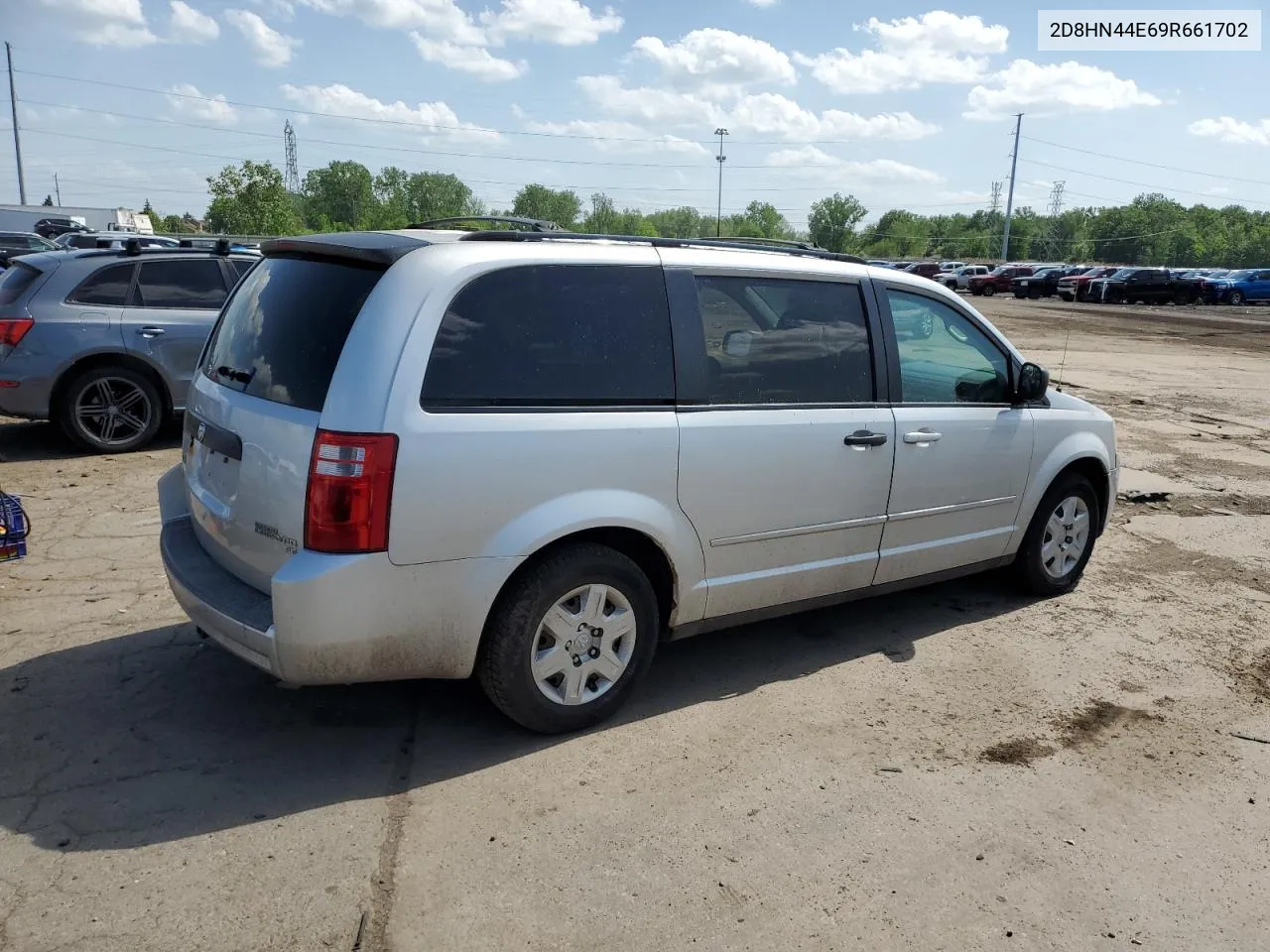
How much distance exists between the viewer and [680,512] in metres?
3.96

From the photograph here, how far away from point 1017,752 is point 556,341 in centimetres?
239

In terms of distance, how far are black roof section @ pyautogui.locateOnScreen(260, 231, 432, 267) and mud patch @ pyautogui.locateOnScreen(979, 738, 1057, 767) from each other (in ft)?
9.41

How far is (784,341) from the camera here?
4.39 meters

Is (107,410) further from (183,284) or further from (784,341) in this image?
(784,341)

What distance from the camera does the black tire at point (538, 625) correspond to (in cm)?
361

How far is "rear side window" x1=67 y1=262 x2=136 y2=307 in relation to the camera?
8.51m

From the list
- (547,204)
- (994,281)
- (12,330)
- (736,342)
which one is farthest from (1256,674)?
(547,204)

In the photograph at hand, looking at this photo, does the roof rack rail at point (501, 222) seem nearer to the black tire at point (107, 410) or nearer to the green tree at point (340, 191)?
the black tire at point (107, 410)

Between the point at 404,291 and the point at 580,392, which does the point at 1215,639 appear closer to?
the point at 580,392

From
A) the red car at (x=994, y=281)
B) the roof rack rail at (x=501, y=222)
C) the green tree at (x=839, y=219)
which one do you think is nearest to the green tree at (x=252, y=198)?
the red car at (x=994, y=281)

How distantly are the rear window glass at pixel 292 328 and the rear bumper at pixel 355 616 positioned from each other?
0.61 metres

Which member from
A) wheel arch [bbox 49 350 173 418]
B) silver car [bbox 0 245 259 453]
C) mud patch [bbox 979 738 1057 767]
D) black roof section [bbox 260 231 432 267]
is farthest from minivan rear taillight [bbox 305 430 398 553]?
wheel arch [bbox 49 350 173 418]

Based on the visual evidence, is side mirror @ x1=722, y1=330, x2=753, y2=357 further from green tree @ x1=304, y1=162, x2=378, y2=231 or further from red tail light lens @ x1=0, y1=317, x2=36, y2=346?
green tree @ x1=304, y1=162, x2=378, y2=231

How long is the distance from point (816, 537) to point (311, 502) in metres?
2.20
